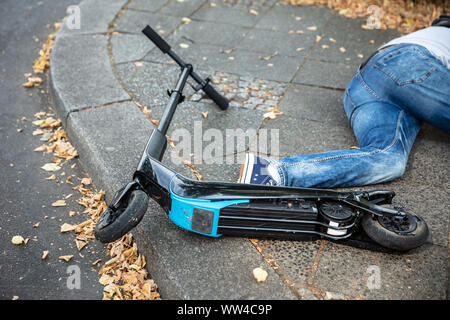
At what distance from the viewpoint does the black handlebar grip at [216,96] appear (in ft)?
9.67

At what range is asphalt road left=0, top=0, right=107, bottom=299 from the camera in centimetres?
213

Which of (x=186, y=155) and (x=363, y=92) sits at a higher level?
(x=363, y=92)

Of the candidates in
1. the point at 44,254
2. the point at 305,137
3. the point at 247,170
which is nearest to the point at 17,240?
the point at 44,254

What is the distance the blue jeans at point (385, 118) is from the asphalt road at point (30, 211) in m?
1.20

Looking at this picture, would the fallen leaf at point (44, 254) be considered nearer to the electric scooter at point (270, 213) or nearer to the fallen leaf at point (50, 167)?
the electric scooter at point (270, 213)

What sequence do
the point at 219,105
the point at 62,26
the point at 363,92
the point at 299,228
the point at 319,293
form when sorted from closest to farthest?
the point at 319,293
the point at 299,228
the point at 363,92
the point at 219,105
the point at 62,26

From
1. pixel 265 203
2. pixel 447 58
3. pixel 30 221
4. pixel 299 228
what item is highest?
pixel 447 58

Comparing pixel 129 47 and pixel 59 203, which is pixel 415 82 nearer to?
pixel 59 203

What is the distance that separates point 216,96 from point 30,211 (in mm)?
1410

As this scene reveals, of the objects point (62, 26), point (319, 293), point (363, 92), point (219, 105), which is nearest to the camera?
point (319, 293)

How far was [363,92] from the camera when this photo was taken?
269cm

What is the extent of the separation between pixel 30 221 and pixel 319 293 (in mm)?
1673
